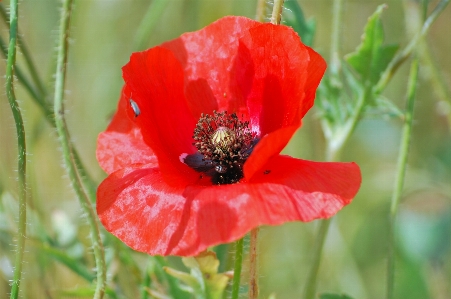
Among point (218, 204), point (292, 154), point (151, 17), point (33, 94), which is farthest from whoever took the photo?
point (292, 154)

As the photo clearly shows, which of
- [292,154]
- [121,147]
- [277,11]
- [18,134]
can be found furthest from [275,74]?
[292,154]

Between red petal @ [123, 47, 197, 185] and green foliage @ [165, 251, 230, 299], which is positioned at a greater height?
red petal @ [123, 47, 197, 185]

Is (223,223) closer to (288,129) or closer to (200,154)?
(288,129)

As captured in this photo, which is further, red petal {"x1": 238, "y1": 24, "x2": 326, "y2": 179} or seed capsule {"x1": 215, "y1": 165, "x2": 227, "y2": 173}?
seed capsule {"x1": 215, "y1": 165, "x2": 227, "y2": 173}

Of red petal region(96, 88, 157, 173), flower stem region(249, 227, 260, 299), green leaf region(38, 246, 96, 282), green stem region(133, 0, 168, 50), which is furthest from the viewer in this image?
green stem region(133, 0, 168, 50)

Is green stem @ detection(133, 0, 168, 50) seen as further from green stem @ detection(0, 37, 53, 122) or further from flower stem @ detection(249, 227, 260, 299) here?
flower stem @ detection(249, 227, 260, 299)

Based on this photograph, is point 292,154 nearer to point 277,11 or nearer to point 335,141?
point 335,141

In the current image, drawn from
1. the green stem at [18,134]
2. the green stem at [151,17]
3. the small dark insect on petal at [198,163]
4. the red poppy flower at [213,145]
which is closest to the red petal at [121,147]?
the red poppy flower at [213,145]

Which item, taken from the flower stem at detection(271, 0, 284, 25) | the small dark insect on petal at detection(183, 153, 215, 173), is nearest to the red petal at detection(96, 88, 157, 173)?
the small dark insect on petal at detection(183, 153, 215, 173)
